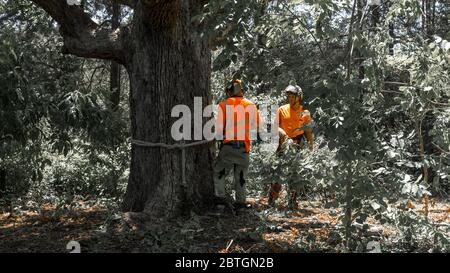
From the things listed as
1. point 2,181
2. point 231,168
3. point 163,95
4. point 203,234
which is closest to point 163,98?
point 163,95

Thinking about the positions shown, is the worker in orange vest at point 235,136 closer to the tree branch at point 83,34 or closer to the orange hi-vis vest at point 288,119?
the orange hi-vis vest at point 288,119

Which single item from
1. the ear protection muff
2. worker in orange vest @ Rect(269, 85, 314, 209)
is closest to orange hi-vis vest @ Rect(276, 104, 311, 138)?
worker in orange vest @ Rect(269, 85, 314, 209)

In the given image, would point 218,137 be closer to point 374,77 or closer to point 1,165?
point 374,77

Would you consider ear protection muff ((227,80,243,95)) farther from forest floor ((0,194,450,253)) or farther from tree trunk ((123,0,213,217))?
forest floor ((0,194,450,253))

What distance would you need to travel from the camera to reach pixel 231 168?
730cm

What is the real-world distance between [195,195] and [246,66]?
63.4 inches

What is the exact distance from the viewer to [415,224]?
193 inches

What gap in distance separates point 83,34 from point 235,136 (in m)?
2.26

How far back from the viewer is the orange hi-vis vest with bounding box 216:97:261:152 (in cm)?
725

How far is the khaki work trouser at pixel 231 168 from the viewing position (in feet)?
23.4

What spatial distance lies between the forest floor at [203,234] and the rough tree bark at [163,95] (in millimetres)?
383

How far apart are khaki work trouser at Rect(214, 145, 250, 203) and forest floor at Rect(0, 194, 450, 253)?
0.42m

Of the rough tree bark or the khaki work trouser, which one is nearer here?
the rough tree bark
